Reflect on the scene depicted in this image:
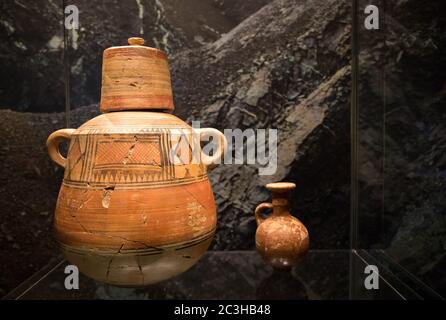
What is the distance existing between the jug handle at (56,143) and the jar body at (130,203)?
7cm

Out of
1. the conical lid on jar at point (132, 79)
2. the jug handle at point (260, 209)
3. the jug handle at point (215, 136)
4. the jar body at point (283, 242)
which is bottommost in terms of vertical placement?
the jar body at point (283, 242)

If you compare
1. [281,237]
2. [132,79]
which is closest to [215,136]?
[132,79]

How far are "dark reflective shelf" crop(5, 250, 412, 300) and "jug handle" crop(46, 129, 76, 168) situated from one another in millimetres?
357

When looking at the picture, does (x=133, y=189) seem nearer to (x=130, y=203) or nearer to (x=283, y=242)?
(x=130, y=203)

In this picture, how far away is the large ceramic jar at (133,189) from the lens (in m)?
0.85

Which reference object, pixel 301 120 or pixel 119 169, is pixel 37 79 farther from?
pixel 301 120

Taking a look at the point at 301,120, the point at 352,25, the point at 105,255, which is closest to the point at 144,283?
the point at 105,255

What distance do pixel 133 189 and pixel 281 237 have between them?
0.49 m

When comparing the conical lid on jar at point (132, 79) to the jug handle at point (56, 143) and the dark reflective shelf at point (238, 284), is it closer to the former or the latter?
the jug handle at point (56, 143)

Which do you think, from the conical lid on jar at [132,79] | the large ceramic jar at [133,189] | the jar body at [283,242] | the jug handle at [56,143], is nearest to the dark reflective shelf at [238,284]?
the jar body at [283,242]

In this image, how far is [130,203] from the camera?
85cm

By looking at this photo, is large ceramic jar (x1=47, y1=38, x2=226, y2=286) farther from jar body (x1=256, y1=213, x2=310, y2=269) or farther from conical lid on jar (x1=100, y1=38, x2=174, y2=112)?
jar body (x1=256, y1=213, x2=310, y2=269)

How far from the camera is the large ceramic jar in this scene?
850 millimetres

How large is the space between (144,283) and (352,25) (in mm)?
1098
